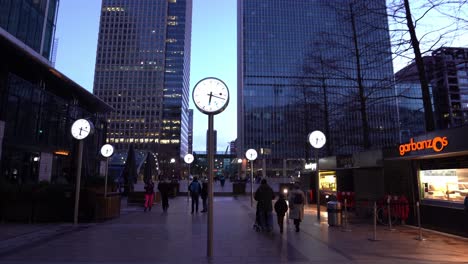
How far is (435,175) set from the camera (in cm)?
1097

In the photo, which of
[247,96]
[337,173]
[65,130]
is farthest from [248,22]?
[337,173]

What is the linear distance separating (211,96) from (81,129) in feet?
28.0

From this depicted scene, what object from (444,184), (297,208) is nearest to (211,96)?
(297,208)

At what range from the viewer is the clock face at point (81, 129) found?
12.8 metres

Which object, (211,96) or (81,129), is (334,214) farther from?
(81,129)

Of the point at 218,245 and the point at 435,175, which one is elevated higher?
the point at 435,175

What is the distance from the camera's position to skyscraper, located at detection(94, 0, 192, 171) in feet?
498

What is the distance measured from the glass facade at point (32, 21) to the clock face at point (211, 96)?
91.5 feet

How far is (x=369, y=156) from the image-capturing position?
1447 cm

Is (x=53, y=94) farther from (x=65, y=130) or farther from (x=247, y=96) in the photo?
(x=247, y=96)

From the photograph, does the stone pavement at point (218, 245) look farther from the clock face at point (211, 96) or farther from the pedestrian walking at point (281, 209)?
the clock face at point (211, 96)

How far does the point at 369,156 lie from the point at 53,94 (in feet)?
97.9

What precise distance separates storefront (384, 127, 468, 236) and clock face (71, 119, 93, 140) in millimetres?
13502

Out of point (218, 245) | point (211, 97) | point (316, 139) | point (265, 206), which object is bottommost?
point (218, 245)
